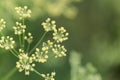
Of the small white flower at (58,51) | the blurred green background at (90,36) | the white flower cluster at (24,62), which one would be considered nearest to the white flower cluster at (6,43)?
the white flower cluster at (24,62)

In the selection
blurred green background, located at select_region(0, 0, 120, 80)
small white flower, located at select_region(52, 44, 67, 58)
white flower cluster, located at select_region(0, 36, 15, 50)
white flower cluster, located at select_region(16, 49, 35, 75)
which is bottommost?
white flower cluster, located at select_region(16, 49, 35, 75)

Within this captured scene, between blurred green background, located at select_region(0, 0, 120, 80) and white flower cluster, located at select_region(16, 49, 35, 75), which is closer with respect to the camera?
white flower cluster, located at select_region(16, 49, 35, 75)

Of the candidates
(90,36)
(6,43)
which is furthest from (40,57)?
(90,36)

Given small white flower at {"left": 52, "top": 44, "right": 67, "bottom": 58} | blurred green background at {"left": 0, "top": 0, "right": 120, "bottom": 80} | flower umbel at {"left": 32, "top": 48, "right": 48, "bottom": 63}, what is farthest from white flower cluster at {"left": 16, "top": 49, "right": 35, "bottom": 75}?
blurred green background at {"left": 0, "top": 0, "right": 120, "bottom": 80}

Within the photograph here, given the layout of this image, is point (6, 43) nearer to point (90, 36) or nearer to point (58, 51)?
point (58, 51)

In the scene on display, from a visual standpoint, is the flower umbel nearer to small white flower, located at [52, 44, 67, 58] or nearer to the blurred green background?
small white flower, located at [52, 44, 67, 58]

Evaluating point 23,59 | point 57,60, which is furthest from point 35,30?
point 23,59

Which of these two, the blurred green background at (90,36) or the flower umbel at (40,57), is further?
the blurred green background at (90,36)

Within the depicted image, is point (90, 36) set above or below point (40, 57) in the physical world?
above

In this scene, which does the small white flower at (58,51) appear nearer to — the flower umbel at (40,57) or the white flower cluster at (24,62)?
the flower umbel at (40,57)

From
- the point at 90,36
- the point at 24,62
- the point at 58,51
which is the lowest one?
the point at 24,62

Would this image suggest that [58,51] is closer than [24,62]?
No
